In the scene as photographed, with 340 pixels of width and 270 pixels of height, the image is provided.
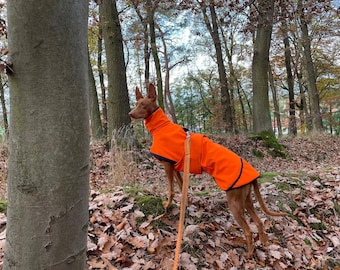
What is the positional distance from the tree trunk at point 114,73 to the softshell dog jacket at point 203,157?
445 centimetres

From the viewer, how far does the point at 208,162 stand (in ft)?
10.4

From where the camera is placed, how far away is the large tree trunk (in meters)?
1.38

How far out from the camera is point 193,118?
38.2 metres

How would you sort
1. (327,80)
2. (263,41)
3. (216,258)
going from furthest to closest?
(327,80)
(263,41)
(216,258)

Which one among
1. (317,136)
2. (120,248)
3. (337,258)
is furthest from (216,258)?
(317,136)

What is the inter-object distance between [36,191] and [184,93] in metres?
35.4

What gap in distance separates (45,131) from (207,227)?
2.60 meters

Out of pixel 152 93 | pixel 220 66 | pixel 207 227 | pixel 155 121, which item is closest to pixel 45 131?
pixel 155 121

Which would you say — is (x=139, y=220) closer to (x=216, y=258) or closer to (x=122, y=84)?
(x=216, y=258)

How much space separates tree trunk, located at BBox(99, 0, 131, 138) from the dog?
14.0 feet

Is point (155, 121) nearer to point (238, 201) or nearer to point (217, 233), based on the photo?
point (238, 201)

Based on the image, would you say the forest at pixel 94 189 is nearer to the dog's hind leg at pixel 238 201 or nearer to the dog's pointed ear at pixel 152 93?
the dog's hind leg at pixel 238 201

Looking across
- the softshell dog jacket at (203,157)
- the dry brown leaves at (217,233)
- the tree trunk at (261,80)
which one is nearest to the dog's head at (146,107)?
the softshell dog jacket at (203,157)

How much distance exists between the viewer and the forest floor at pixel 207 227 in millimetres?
2906
